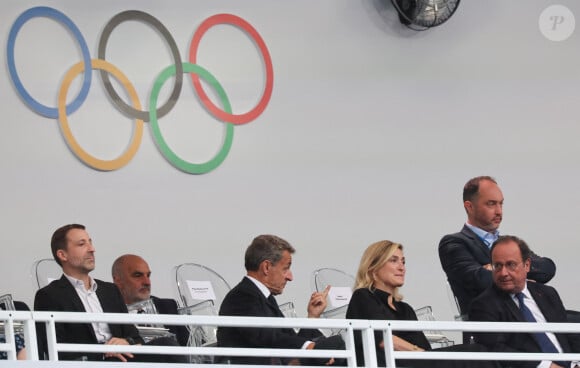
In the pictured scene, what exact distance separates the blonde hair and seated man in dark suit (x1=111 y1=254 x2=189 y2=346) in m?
1.76

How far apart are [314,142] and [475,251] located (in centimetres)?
240

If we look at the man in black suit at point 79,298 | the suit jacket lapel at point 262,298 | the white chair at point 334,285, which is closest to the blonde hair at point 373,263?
the suit jacket lapel at point 262,298

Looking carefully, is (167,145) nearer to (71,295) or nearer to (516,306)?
(71,295)

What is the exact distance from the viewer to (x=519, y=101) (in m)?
9.31

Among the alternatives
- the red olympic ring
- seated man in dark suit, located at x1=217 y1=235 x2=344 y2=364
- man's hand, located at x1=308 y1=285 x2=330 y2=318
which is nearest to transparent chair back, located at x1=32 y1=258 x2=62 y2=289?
seated man in dark suit, located at x1=217 y1=235 x2=344 y2=364

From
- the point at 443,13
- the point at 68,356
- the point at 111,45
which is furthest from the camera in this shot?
the point at 443,13

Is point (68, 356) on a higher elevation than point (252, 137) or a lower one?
lower

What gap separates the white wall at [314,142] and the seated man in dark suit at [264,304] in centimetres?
198

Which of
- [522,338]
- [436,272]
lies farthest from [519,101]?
[522,338]

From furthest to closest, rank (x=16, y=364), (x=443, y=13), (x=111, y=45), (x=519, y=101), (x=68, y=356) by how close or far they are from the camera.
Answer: (x=519, y=101) → (x=443, y=13) → (x=111, y=45) → (x=68, y=356) → (x=16, y=364)

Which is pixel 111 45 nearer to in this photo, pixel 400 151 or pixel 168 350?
pixel 400 151

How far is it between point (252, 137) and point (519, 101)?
6.88 feet

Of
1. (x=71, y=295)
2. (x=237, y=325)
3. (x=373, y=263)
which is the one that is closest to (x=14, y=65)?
(x=71, y=295)

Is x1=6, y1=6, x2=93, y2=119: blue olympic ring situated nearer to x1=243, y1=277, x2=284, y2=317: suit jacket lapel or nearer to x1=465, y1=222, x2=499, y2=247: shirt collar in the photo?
x1=243, y1=277, x2=284, y2=317: suit jacket lapel
